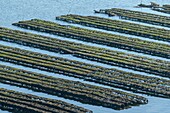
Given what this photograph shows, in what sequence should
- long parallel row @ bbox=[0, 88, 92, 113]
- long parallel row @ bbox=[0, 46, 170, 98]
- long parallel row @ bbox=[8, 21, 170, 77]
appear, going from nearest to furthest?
long parallel row @ bbox=[0, 88, 92, 113]
long parallel row @ bbox=[0, 46, 170, 98]
long parallel row @ bbox=[8, 21, 170, 77]

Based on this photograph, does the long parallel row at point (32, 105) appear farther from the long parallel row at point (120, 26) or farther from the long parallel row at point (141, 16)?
the long parallel row at point (141, 16)

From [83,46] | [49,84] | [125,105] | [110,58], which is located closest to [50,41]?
[83,46]

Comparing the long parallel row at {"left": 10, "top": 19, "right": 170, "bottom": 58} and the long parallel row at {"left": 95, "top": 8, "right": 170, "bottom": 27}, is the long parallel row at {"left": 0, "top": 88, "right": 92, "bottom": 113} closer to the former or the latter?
the long parallel row at {"left": 10, "top": 19, "right": 170, "bottom": 58}

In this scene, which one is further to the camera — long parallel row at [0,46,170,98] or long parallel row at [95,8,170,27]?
long parallel row at [95,8,170,27]

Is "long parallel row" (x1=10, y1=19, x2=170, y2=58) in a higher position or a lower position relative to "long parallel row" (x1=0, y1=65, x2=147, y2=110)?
higher

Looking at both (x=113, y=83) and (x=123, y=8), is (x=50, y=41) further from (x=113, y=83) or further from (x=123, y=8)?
(x=123, y=8)

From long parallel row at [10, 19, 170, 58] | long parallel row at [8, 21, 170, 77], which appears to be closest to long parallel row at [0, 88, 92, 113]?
long parallel row at [8, 21, 170, 77]

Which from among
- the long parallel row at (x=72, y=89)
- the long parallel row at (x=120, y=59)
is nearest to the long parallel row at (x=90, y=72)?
the long parallel row at (x=72, y=89)
